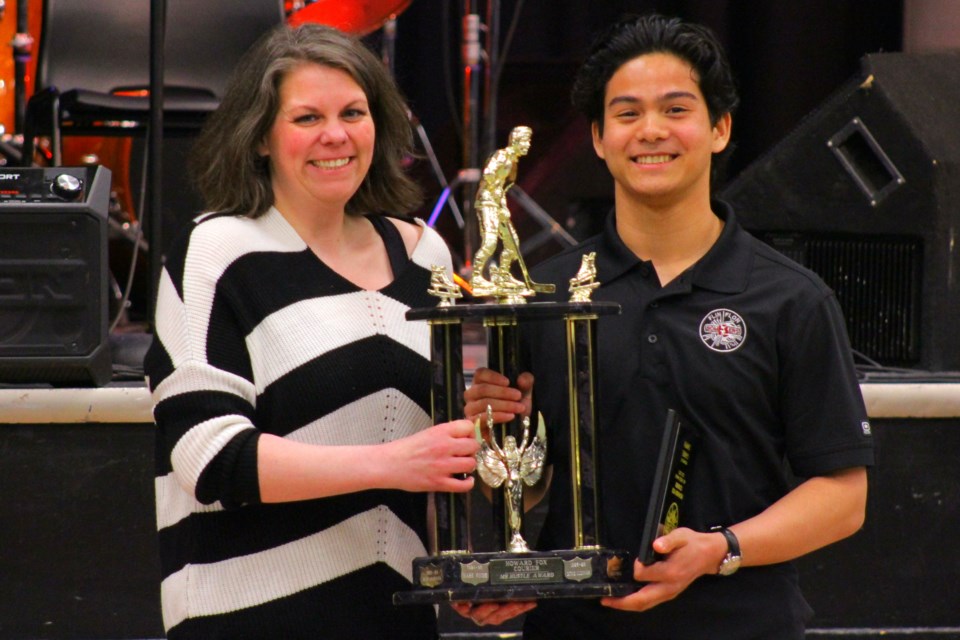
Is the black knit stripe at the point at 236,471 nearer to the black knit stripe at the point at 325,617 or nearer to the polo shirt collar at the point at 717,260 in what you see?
the black knit stripe at the point at 325,617

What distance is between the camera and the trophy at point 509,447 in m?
1.58

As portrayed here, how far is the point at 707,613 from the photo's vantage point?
5.38ft

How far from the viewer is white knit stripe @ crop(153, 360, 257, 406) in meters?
1.61

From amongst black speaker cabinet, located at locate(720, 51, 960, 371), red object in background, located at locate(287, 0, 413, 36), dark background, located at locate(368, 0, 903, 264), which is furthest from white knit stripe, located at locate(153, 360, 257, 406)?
dark background, located at locate(368, 0, 903, 264)

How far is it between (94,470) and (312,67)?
1.11m

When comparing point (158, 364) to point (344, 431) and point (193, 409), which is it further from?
point (344, 431)

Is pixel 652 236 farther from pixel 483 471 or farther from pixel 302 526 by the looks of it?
pixel 302 526

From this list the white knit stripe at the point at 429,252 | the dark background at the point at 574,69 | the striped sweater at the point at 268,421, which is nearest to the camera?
the striped sweater at the point at 268,421

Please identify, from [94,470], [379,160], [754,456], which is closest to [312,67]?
[379,160]

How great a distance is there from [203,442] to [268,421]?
0.11 m

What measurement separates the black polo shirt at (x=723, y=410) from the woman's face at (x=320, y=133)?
16.0 inches

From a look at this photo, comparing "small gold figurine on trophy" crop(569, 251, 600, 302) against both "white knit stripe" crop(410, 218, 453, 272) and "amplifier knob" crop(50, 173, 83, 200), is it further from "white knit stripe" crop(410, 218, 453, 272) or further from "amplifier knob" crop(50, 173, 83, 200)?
"amplifier knob" crop(50, 173, 83, 200)

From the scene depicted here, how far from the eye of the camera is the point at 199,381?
1611 mm

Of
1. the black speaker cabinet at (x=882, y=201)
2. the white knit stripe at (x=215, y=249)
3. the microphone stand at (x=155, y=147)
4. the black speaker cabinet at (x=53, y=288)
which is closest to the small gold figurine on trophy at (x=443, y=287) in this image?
the white knit stripe at (x=215, y=249)
